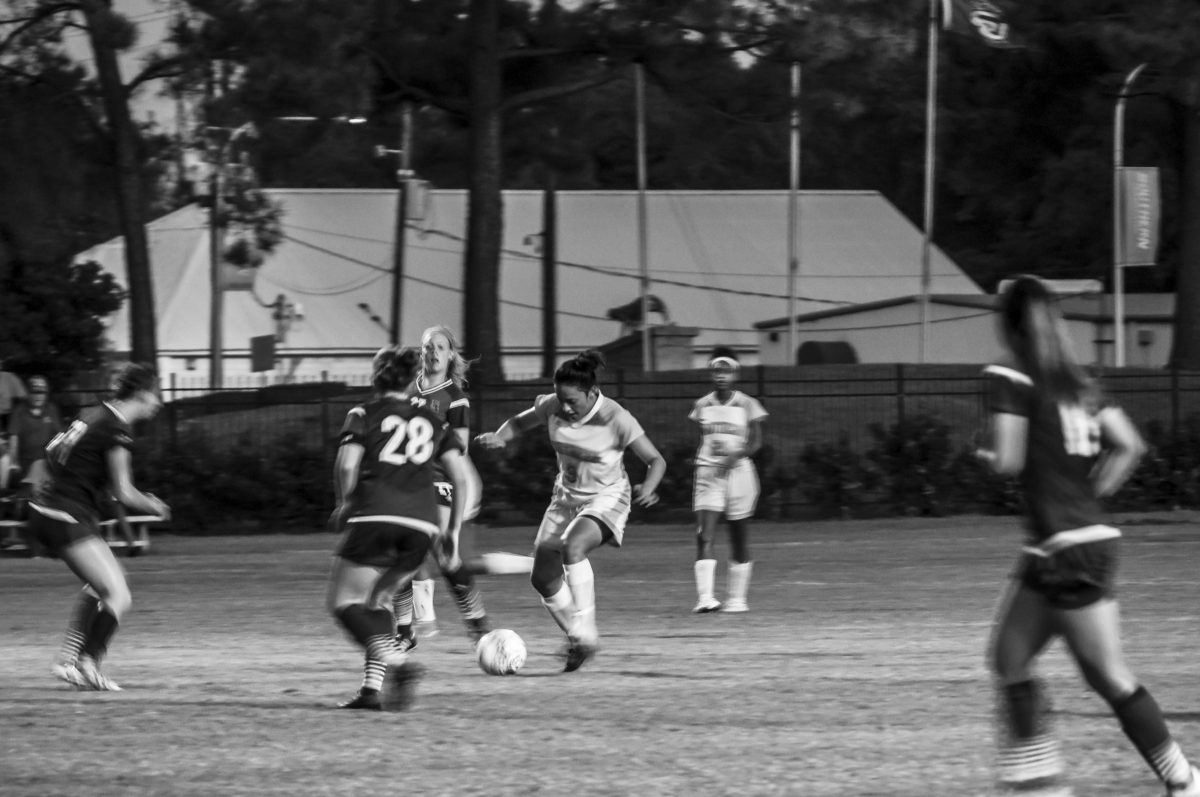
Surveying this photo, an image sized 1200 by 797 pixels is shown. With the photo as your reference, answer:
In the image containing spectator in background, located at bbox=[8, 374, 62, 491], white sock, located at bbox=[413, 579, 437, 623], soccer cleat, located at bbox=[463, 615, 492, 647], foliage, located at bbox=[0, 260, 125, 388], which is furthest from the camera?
foliage, located at bbox=[0, 260, 125, 388]

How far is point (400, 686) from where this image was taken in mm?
8898

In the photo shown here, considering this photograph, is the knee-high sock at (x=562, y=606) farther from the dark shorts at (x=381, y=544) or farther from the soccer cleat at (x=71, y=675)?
the soccer cleat at (x=71, y=675)

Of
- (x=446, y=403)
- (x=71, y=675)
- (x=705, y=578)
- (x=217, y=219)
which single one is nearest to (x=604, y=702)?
(x=446, y=403)

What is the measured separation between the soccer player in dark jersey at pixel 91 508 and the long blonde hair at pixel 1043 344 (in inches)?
204

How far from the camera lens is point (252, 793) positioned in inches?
270

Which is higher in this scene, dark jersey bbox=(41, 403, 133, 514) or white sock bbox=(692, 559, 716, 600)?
dark jersey bbox=(41, 403, 133, 514)

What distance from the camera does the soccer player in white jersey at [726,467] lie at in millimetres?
14516

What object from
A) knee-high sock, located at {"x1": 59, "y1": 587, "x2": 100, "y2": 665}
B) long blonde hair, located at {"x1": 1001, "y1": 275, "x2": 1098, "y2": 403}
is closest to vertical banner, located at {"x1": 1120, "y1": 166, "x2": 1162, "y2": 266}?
knee-high sock, located at {"x1": 59, "y1": 587, "x2": 100, "y2": 665}

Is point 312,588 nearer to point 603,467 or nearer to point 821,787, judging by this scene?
point 603,467

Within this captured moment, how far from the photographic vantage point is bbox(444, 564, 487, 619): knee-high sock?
35.8 feet

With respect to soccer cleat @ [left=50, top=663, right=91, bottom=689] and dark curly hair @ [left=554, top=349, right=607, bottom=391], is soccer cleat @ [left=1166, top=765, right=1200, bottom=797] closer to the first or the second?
dark curly hair @ [left=554, top=349, right=607, bottom=391]

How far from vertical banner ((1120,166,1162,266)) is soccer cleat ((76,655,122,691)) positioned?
30343 mm

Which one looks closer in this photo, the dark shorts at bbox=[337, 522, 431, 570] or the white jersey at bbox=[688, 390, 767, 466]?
the dark shorts at bbox=[337, 522, 431, 570]

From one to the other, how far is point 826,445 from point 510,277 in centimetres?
2777
